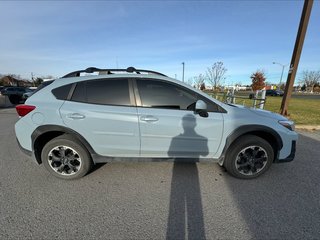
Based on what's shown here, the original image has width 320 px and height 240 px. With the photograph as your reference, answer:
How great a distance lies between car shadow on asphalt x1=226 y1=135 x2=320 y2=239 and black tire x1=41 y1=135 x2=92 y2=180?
2.45 m

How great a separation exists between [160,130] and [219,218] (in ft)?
4.79

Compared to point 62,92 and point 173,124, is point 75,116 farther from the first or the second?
point 173,124

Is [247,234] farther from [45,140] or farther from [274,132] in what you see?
[45,140]

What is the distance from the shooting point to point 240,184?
10.5ft

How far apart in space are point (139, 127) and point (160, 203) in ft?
3.82

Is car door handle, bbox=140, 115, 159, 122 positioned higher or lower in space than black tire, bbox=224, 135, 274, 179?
higher

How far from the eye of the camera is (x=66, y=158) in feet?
10.7

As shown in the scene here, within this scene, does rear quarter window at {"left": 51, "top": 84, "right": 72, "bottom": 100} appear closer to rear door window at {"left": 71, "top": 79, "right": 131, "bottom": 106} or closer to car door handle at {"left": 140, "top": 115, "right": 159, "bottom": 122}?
rear door window at {"left": 71, "top": 79, "right": 131, "bottom": 106}

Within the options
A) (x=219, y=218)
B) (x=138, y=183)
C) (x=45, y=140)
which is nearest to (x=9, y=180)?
(x=45, y=140)

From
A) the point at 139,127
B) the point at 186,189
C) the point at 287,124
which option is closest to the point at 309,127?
the point at 287,124

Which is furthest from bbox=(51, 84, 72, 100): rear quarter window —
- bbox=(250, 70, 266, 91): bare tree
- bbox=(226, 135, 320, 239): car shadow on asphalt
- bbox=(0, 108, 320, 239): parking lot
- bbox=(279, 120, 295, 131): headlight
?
bbox=(250, 70, 266, 91): bare tree

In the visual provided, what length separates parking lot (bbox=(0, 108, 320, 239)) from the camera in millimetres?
2189

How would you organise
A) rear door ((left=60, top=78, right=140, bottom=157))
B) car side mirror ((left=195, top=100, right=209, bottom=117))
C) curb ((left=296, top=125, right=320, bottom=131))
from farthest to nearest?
curb ((left=296, top=125, right=320, bottom=131)) → rear door ((left=60, top=78, right=140, bottom=157)) → car side mirror ((left=195, top=100, right=209, bottom=117))

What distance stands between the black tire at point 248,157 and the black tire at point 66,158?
2.44 m
